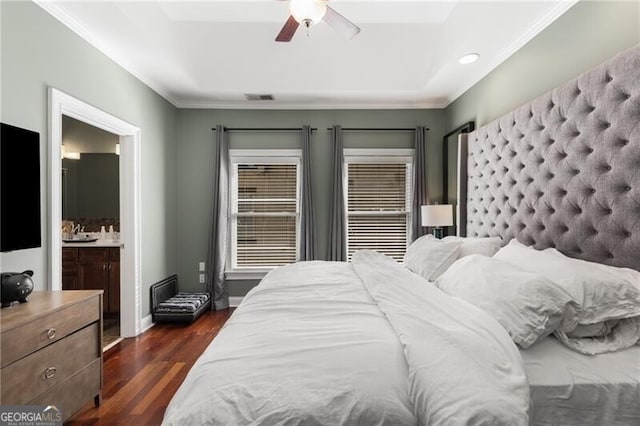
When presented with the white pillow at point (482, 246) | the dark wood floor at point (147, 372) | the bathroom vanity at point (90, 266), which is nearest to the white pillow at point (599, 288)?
the white pillow at point (482, 246)

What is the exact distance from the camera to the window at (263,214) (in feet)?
15.0

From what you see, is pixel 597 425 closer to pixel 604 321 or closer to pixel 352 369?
pixel 604 321

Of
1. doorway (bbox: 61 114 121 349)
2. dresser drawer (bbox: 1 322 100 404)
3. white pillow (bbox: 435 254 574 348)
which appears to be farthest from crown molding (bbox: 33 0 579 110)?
dresser drawer (bbox: 1 322 100 404)

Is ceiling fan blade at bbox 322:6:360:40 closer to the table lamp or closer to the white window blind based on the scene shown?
the table lamp

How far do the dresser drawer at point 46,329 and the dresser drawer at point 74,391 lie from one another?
0.27m

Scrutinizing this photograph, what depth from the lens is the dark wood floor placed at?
6.91 feet

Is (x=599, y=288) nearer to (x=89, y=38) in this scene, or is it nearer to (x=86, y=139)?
(x=89, y=38)

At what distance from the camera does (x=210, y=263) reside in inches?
173

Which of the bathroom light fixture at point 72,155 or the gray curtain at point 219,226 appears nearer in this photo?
the gray curtain at point 219,226

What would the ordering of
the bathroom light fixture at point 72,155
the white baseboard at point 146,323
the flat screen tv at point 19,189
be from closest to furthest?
the flat screen tv at point 19,189 < the white baseboard at point 146,323 < the bathroom light fixture at point 72,155

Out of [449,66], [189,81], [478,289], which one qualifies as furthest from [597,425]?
[189,81]

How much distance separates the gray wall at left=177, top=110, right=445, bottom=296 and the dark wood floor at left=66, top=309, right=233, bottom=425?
104 cm

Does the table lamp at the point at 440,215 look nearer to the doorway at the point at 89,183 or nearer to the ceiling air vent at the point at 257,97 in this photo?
the ceiling air vent at the point at 257,97

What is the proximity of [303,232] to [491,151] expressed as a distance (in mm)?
2385
